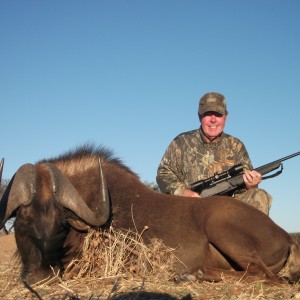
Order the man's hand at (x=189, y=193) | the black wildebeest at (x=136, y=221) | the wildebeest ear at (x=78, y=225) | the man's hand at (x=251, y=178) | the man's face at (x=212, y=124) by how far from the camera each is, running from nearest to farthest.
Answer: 1. the black wildebeest at (x=136, y=221)
2. the wildebeest ear at (x=78, y=225)
3. the man's hand at (x=189, y=193)
4. the man's hand at (x=251, y=178)
5. the man's face at (x=212, y=124)

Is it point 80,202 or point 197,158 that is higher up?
point 197,158

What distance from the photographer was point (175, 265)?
5.68 m

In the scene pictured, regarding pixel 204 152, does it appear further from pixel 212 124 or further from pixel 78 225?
pixel 78 225

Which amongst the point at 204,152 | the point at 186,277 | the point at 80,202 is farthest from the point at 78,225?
the point at 204,152

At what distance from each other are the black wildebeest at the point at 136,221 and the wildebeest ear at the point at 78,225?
0.01 m

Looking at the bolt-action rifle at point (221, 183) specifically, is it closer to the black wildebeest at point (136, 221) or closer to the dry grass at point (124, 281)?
the black wildebeest at point (136, 221)

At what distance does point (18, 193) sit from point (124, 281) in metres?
1.42

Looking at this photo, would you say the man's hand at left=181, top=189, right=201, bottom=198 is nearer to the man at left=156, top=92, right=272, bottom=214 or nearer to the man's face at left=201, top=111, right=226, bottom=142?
the man at left=156, top=92, right=272, bottom=214

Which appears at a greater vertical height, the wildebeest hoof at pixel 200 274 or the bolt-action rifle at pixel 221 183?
the bolt-action rifle at pixel 221 183

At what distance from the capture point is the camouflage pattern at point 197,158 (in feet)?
26.2

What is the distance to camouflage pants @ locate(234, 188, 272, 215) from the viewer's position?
23.4 feet

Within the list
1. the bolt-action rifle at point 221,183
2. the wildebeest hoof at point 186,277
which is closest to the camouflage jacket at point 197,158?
the bolt-action rifle at point 221,183

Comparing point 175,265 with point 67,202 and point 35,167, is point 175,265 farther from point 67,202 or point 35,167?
point 35,167

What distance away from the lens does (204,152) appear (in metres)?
8.16
